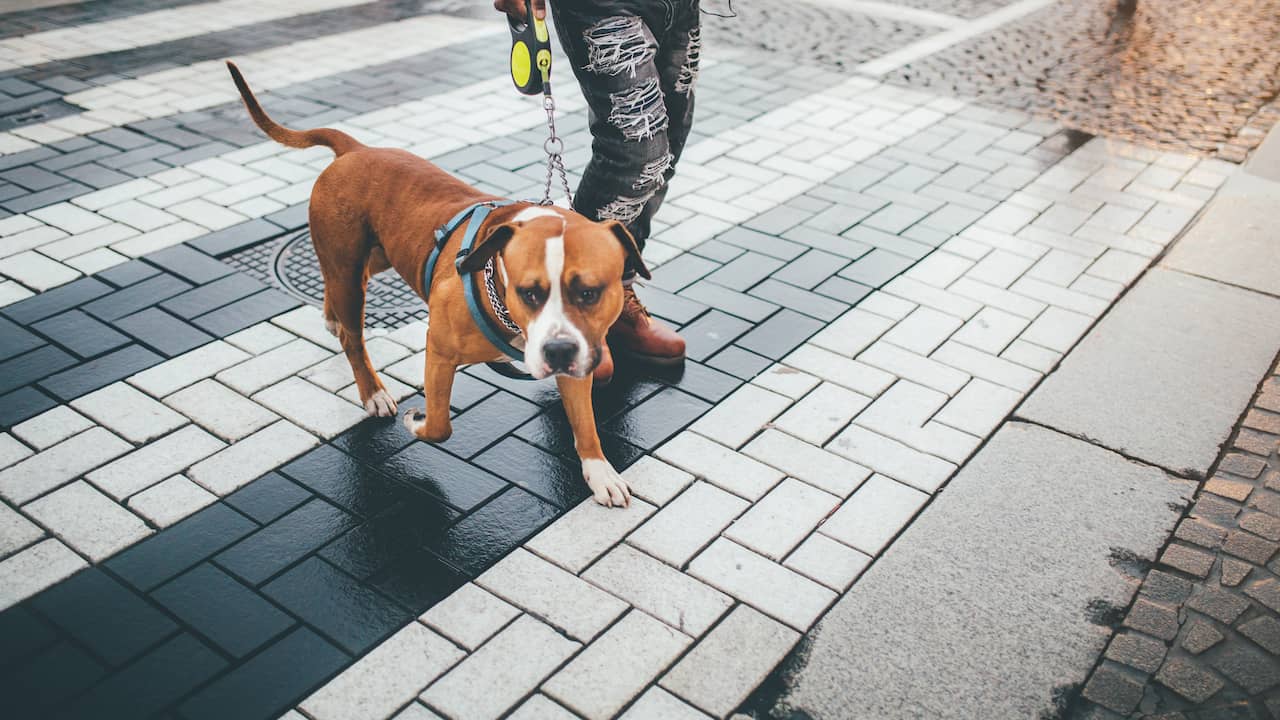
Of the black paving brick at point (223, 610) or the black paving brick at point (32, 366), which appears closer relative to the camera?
the black paving brick at point (223, 610)

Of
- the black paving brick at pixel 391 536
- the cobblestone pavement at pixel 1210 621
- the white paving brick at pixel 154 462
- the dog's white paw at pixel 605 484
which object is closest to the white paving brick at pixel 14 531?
the white paving brick at pixel 154 462

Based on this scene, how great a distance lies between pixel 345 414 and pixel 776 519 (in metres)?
1.77

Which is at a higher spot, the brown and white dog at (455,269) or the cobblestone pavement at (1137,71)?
the brown and white dog at (455,269)

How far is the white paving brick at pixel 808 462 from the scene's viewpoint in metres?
3.49

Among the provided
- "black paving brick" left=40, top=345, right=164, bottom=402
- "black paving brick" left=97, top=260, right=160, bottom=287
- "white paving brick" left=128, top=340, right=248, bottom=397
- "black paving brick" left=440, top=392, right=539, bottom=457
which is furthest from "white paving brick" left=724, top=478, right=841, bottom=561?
"black paving brick" left=97, top=260, right=160, bottom=287

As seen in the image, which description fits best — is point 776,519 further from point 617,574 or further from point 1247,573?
point 1247,573

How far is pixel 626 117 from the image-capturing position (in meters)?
3.64

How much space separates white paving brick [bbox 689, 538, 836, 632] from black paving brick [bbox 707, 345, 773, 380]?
3.65 ft

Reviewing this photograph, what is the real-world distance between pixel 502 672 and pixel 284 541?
0.96 m

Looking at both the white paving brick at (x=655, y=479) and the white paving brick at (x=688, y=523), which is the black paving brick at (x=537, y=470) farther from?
the white paving brick at (x=688, y=523)

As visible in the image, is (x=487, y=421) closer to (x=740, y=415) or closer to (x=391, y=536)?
(x=391, y=536)

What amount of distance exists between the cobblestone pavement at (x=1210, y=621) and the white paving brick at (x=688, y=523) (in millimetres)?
1209

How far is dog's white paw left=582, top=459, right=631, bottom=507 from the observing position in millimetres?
3348

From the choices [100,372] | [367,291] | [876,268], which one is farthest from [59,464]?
[876,268]
